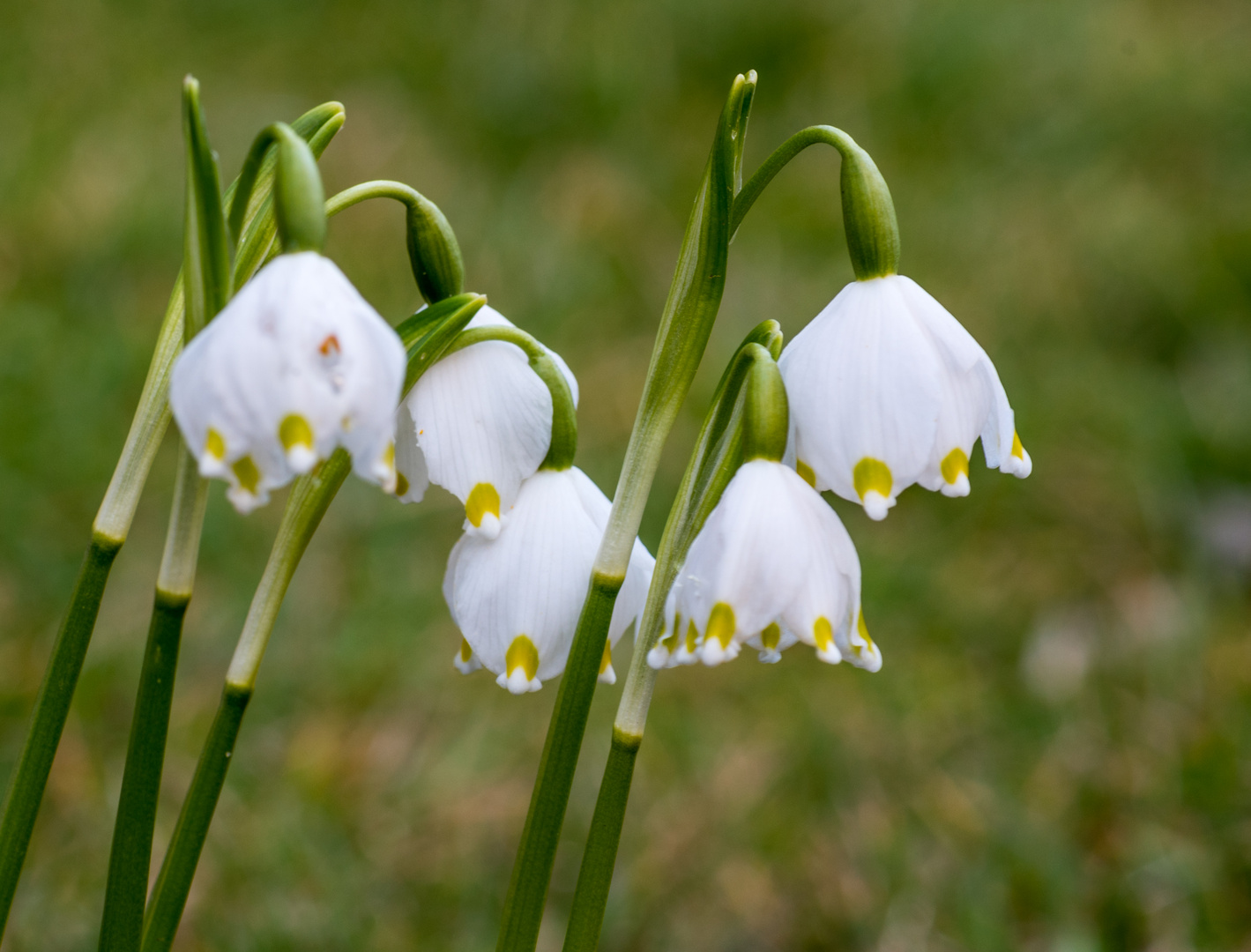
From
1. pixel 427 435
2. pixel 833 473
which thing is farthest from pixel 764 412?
pixel 427 435

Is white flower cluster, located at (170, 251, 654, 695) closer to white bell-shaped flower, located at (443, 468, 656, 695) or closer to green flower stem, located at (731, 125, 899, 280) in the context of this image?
white bell-shaped flower, located at (443, 468, 656, 695)

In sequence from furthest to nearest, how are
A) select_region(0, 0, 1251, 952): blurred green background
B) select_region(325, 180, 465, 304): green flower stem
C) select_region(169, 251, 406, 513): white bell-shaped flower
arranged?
select_region(0, 0, 1251, 952): blurred green background < select_region(325, 180, 465, 304): green flower stem < select_region(169, 251, 406, 513): white bell-shaped flower

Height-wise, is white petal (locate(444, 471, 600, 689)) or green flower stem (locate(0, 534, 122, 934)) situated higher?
white petal (locate(444, 471, 600, 689))

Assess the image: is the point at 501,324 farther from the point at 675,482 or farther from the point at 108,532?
the point at 675,482

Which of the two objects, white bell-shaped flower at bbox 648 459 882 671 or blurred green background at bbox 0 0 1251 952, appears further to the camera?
blurred green background at bbox 0 0 1251 952

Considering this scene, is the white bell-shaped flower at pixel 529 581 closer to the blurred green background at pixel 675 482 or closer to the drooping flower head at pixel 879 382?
the drooping flower head at pixel 879 382

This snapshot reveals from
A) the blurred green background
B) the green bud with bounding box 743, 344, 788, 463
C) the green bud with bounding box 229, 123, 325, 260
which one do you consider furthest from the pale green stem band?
the blurred green background

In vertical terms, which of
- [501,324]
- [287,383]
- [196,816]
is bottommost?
[196,816]
